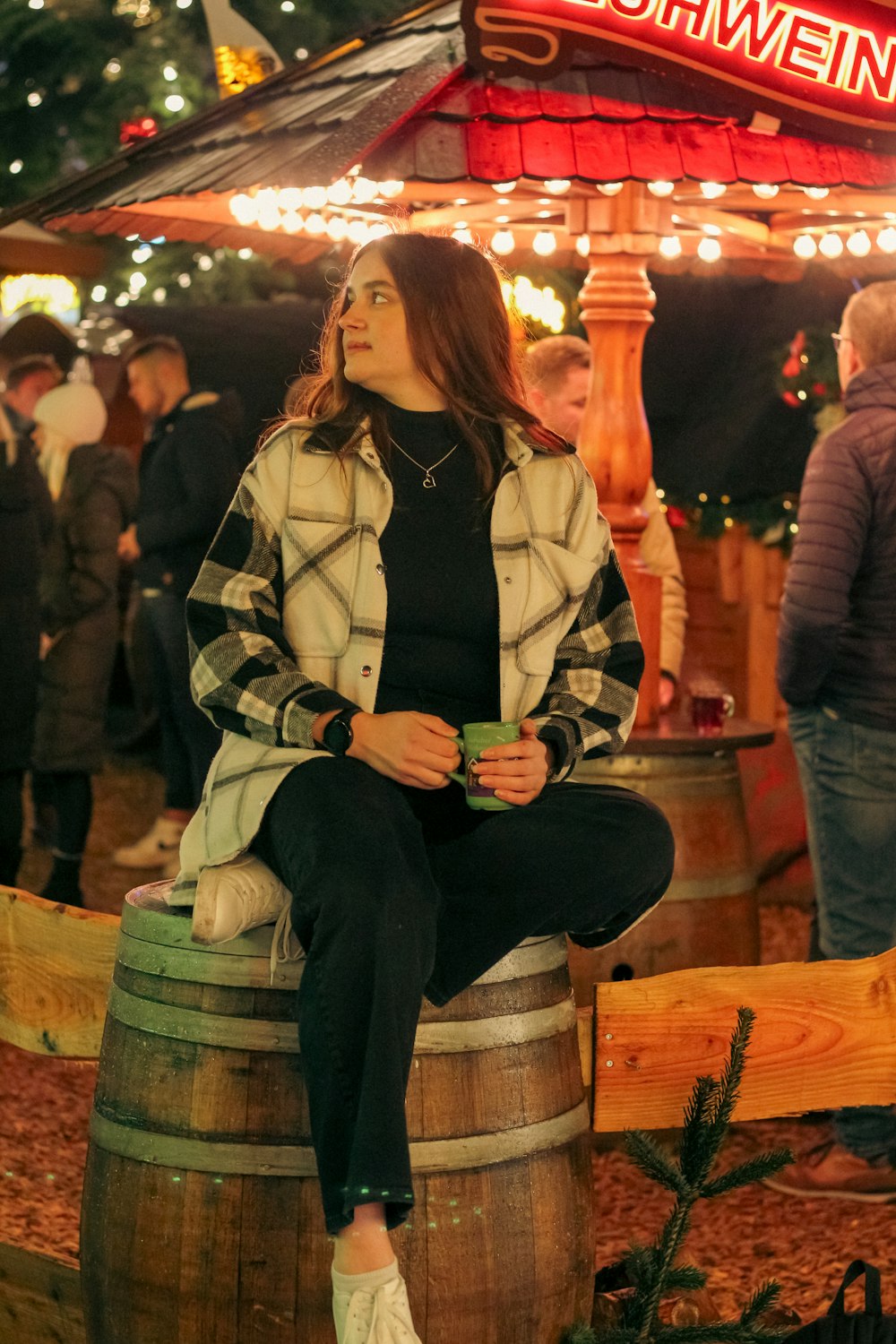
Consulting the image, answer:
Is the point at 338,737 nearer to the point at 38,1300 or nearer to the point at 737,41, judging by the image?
the point at 38,1300

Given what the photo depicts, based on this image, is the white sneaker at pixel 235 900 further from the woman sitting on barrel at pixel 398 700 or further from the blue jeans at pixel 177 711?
the blue jeans at pixel 177 711

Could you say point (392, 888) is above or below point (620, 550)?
below

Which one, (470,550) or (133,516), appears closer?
(470,550)

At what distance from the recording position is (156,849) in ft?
25.0

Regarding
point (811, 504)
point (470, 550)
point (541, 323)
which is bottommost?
point (470, 550)

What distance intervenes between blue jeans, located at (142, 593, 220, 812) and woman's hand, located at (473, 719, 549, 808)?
428 centimetres

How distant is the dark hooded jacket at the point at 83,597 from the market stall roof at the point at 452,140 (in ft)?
6.73

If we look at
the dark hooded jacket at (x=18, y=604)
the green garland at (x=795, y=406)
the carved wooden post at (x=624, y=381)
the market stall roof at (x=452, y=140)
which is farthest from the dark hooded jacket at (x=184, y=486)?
the carved wooden post at (x=624, y=381)

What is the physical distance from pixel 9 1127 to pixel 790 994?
2.67 metres

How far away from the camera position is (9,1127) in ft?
15.9

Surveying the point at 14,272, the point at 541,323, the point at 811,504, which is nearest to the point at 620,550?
the point at 811,504

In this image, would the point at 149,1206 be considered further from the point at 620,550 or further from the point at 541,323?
the point at 541,323

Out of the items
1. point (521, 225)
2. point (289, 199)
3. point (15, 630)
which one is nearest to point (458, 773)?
point (289, 199)

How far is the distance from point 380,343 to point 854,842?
206 centimetres
